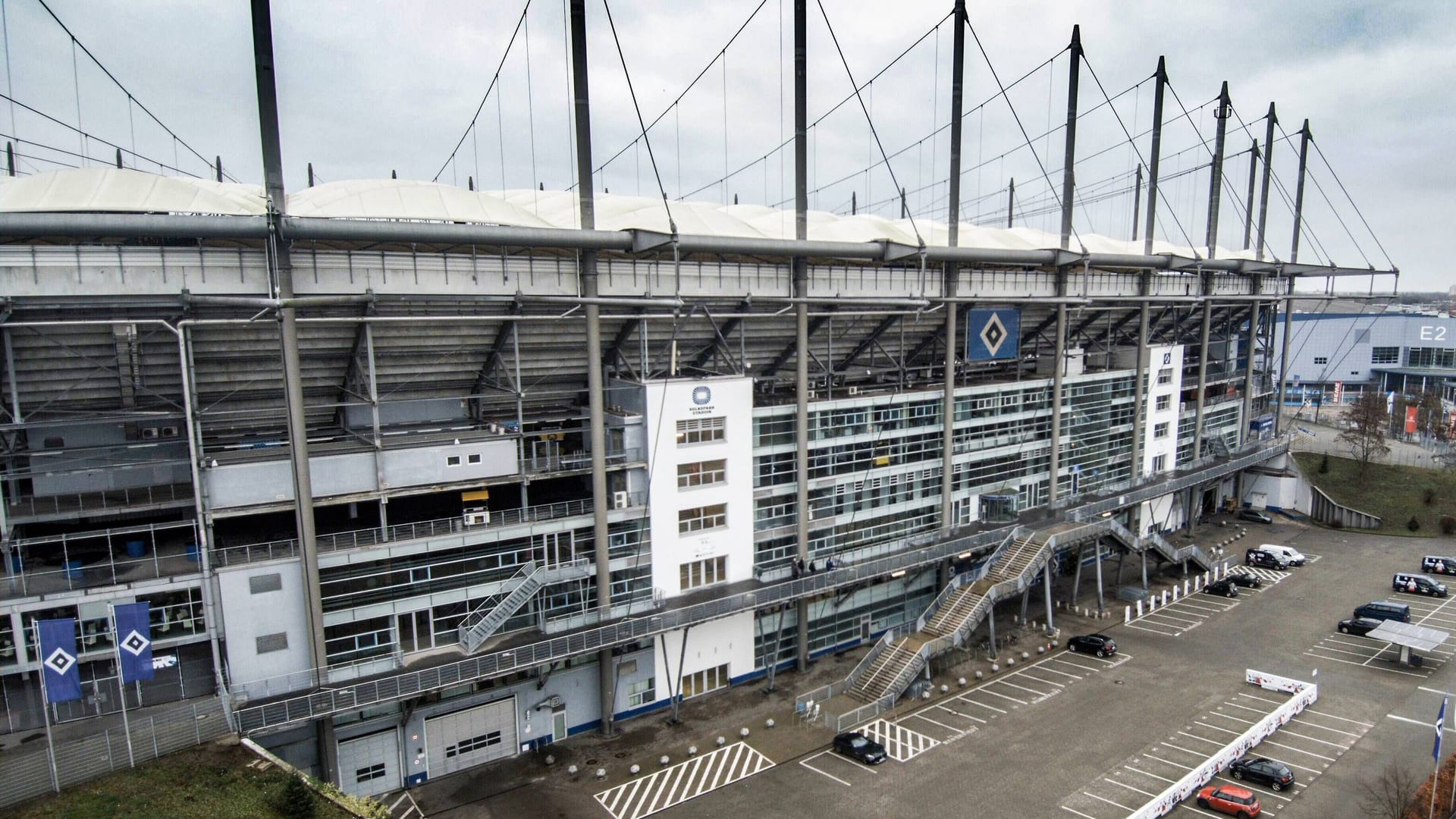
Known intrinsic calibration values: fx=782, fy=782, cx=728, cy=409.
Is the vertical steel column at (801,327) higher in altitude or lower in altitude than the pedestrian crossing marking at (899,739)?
higher

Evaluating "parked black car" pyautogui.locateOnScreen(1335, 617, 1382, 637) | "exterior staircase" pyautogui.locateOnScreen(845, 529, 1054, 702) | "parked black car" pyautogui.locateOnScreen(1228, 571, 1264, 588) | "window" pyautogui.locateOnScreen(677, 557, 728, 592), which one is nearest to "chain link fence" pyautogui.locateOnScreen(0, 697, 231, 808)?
"window" pyautogui.locateOnScreen(677, 557, 728, 592)

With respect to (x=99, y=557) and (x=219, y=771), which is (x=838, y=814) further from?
(x=99, y=557)

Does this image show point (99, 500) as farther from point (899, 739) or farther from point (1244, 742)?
point (1244, 742)

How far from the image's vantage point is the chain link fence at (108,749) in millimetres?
19422

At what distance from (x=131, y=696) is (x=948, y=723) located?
27.4m

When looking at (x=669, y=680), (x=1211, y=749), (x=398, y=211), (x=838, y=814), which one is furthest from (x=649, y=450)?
(x=1211, y=749)

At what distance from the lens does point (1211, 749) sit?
27.5 m

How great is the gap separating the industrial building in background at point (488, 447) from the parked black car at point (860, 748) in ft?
10.6

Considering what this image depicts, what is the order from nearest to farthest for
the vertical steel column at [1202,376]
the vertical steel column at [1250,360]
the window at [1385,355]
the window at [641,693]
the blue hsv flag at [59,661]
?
the blue hsv flag at [59,661] → the window at [641,693] → the vertical steel column at [1202,376] → the vertical steel column at [1250,360] → the window at [1385,355]

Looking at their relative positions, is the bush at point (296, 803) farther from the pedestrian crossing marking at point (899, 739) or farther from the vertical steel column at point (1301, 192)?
the vertical steel column at point (1301, 192)

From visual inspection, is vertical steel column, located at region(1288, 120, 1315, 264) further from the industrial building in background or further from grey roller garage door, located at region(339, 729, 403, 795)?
grey roller garage door, located at region(339, 729, 403, 795)

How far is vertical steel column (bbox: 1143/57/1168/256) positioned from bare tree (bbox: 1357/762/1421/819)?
2977 centimetres

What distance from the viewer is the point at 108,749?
2069cm

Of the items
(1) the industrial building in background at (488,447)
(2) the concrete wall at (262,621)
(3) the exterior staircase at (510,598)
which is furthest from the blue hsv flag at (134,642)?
(3) the exterior staircase at (510,598)
